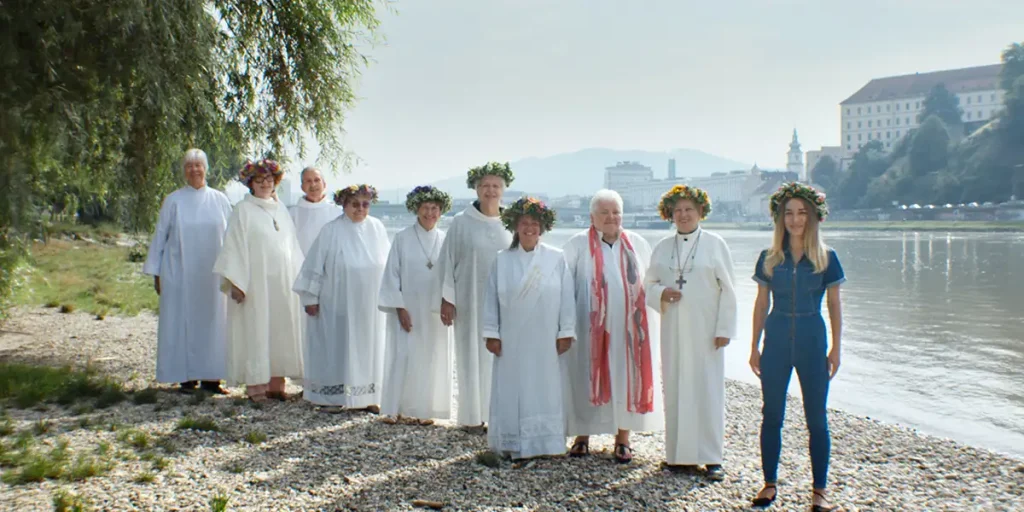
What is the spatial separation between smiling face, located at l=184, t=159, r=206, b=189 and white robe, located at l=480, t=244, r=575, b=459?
3.37m

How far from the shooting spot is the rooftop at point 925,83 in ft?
406

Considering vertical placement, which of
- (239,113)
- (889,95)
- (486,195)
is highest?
(889,95)

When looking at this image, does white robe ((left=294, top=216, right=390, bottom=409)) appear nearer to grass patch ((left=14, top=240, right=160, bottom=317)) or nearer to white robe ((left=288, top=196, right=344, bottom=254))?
white robe ((left=288, top=196, right=344, bottom=254))

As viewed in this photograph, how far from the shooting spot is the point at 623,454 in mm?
5883

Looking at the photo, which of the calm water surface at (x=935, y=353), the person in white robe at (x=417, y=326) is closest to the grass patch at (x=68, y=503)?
the person in white robe at (x=417, y=326)

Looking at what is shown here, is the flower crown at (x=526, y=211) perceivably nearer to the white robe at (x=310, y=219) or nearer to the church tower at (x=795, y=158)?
the white robe at (x=310, y=219)

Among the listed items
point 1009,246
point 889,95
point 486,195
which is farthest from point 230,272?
point 889,95

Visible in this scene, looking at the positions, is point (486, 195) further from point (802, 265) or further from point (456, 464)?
point (802, 265)

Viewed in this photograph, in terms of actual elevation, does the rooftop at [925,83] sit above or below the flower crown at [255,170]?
above

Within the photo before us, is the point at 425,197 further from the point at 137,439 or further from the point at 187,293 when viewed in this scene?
the point at 137,439

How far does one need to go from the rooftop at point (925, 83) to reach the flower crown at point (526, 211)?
425ft

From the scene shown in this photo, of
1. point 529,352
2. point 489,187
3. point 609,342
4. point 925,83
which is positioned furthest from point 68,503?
point 925,83

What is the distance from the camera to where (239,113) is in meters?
10.5

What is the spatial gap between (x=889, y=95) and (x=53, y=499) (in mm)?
145553
